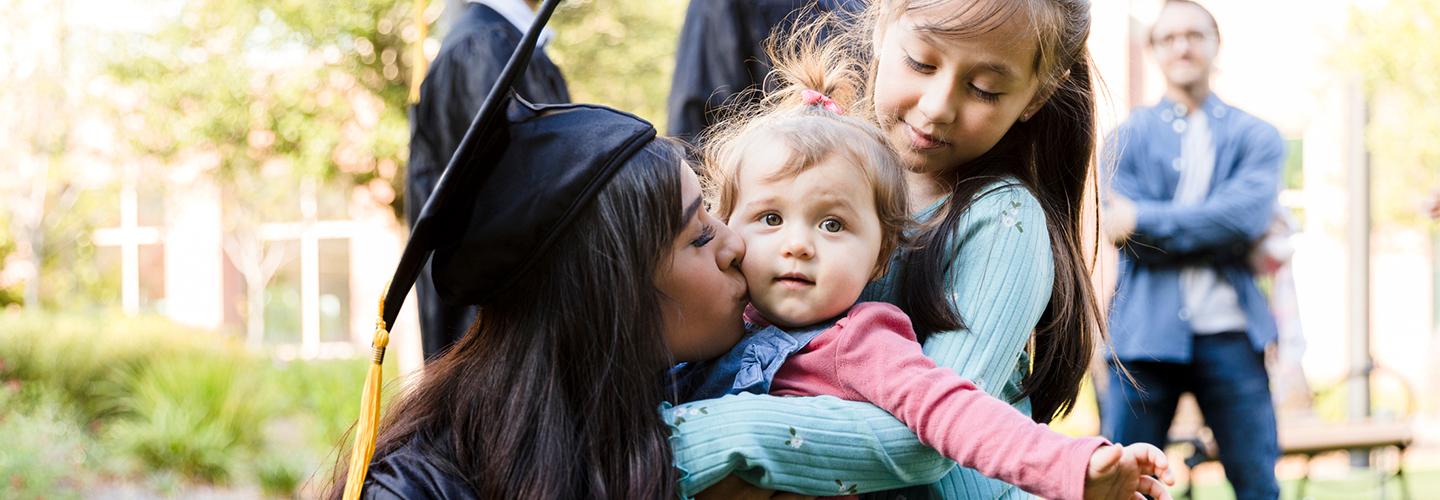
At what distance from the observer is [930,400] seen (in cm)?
158

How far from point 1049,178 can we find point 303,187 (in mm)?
18141

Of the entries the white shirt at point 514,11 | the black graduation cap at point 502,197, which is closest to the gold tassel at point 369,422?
the black graduation cap at point 502,197

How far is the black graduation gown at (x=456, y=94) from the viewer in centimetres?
365

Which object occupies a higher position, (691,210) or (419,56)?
(419,56)

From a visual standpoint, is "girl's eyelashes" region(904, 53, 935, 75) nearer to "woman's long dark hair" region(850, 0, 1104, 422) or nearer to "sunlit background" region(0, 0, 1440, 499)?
"woman's long dark hair" region(850, 0, 1104, 422)

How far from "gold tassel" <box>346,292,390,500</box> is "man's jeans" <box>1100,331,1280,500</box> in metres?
3.14

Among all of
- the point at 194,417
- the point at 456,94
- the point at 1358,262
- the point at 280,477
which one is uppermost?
the point at 456,94

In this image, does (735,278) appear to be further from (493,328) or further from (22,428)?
(22,428)

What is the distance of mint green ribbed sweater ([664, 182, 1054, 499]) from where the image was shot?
1.60m

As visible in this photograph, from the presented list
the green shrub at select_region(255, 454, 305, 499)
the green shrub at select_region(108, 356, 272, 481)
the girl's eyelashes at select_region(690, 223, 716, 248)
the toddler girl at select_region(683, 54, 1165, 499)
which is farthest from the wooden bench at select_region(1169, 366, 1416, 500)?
the green shrub at select_region(108, 356, 272, 481)

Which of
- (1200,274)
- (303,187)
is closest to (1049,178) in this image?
(1200,274)

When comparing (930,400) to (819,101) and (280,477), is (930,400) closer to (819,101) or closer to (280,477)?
(819,101)

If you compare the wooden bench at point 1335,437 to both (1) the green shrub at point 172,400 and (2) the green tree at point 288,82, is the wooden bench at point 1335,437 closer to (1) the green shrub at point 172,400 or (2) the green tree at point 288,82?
(1) the green shrub at point 172,400

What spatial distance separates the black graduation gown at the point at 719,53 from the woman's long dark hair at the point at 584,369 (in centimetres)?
180
